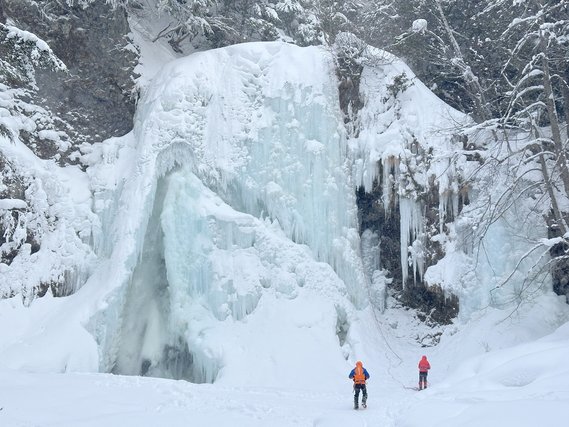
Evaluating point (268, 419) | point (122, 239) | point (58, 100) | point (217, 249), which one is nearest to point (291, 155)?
point (217, 249)

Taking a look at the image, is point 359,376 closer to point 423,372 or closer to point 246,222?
point 423,372

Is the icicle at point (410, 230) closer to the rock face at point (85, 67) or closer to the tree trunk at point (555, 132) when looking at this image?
the tree trunk at point (555, 132)

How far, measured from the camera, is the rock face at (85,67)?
1543 cm

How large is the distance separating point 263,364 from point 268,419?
182 inches

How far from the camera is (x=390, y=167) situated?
1554 centimetres

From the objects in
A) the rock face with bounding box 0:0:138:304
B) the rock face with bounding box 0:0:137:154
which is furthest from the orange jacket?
the rock face with bounding box 0:0:137:154

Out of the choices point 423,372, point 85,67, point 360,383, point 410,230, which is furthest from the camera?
point 85,67

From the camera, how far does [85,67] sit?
15992mm

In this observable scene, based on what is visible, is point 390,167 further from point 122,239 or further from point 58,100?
point 58,100

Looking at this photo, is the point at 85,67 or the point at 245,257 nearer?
the point at 245,257

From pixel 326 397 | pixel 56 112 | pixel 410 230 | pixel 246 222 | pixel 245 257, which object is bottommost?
pixel 326 397

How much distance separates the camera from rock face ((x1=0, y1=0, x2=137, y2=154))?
1543cm

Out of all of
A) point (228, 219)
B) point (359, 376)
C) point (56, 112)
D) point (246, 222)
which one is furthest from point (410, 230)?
point (56, 112)

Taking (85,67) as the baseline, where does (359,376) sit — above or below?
below
